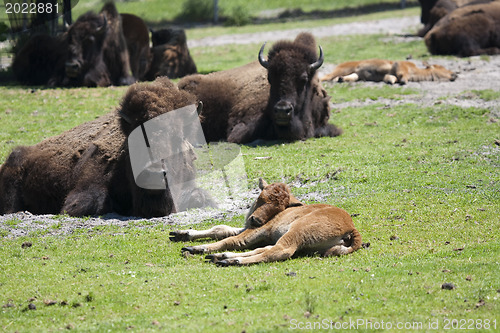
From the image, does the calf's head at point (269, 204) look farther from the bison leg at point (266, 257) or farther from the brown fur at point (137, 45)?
the brown fur at point (137, 45)

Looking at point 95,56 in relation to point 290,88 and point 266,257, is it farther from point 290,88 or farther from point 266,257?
point 266,257

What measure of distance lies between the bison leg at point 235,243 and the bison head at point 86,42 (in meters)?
14.0

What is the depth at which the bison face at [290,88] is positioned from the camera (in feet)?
48.2

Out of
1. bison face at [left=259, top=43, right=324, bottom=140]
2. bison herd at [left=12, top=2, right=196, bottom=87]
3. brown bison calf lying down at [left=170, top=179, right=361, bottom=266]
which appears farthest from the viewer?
bison herd at [left=12, top=2, right=196, bottom=87]

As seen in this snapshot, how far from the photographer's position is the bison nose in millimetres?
14500

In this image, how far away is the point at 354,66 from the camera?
20406mm

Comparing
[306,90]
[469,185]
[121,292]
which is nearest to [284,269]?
[121,292]

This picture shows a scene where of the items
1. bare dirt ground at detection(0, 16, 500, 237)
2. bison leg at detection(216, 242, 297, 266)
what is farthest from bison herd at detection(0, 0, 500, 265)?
bare dirt ground at detection(0, 16, 500, 237)

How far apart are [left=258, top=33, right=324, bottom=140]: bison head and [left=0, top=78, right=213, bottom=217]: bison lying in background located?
14.5 feet

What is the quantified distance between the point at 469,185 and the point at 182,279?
5.23m

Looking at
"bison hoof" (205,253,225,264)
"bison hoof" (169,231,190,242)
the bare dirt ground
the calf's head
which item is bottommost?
the bare dirt ground

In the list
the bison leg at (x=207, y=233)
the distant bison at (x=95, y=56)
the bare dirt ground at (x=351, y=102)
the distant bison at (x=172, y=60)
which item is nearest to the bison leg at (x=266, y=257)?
the bison leg at (x=207, y=233)

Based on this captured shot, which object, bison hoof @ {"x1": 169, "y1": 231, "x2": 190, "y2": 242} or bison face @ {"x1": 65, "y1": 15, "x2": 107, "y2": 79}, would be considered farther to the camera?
bison face @ {"x1": 65, "y1": 15, "x2": 107, "y2": 79}

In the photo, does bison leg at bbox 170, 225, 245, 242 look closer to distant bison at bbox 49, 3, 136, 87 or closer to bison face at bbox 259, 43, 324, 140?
bison face at bbox 259, 43, 324, 140
